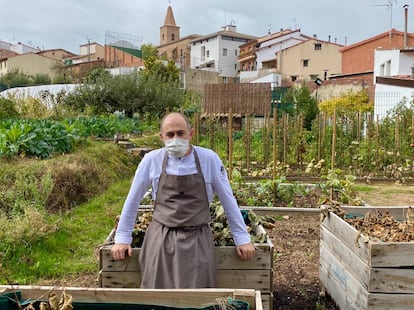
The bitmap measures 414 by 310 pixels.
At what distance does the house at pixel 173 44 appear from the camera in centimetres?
6978

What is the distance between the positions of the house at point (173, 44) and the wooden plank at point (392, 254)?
54.7 metres

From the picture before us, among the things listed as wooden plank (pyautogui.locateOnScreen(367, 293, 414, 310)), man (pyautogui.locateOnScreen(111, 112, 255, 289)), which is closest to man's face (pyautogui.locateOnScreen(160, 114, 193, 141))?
man (pyautogui.locateOnScreen(111, 112, 255, 289))

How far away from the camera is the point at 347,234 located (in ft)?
11.4

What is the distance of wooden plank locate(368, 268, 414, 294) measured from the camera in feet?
10.00

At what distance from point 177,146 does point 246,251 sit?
87cm

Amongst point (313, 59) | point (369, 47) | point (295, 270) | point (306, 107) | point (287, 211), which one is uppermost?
point (313, 59)

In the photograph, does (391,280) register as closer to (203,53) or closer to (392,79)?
(392,79)

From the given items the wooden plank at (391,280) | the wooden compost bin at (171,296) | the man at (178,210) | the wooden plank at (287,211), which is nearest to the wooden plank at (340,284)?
the wooden plank at (391,280)

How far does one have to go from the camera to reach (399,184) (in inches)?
402

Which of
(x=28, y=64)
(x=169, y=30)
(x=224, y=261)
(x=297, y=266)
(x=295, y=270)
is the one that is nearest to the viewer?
(x=224, y=261)

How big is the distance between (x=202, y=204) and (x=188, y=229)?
175mm

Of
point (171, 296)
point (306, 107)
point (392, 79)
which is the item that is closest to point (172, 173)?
point (171, 296)

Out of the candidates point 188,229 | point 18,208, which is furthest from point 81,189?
point 188,229

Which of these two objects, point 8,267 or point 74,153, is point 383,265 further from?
point 74,153
